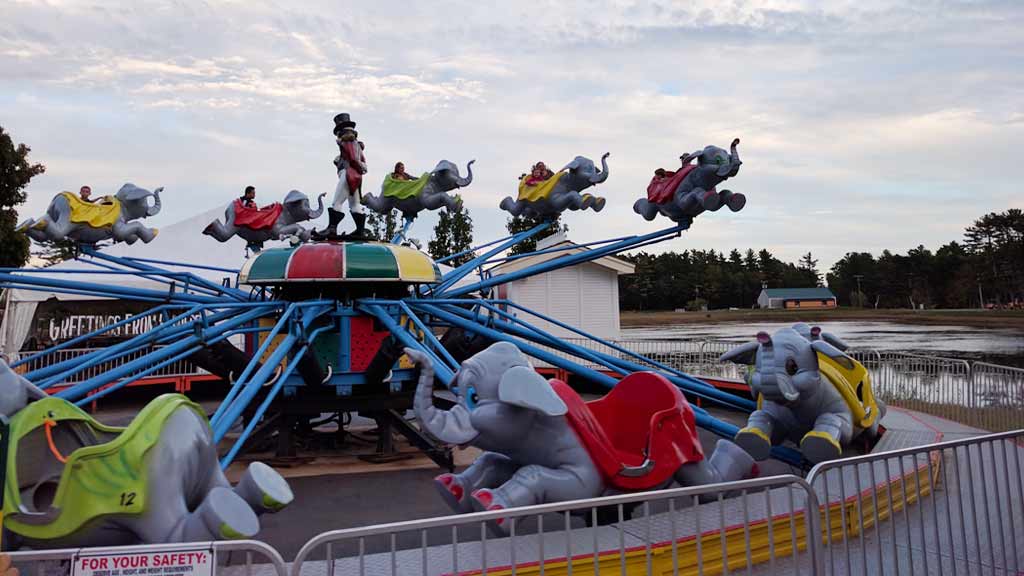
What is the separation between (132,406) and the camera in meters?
15.9

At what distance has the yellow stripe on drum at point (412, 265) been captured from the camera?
8.34 m

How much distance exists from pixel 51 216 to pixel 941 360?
13.8m

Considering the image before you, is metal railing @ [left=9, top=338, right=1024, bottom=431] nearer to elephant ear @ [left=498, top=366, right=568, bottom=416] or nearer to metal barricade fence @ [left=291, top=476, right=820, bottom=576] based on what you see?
metal barricade fence @ [left=291, top=476, right=820, bottom=576]

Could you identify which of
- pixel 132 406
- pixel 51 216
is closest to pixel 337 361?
pixel 51 216

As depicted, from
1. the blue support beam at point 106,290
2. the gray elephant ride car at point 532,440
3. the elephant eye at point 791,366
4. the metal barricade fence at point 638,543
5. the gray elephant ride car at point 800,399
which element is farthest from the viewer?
the elephant eye at point 791,366

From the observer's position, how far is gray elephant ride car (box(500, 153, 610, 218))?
31.5 ft

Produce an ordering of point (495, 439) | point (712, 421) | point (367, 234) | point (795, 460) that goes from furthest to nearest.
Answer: point (367, 234)
point (795, 460)
point (712, 421)
point (495, 439)

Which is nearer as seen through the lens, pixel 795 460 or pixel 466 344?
pixel 795 460

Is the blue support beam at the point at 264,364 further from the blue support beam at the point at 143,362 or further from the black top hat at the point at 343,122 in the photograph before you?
the black top hat at the point at 343,122

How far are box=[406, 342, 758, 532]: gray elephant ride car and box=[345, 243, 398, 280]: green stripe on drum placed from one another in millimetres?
3125

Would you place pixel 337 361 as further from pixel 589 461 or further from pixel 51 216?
pixel 589 461

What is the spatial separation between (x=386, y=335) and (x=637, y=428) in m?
3.77

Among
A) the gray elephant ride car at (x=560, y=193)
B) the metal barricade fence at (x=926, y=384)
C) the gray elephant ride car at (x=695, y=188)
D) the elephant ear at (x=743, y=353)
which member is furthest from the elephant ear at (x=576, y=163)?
the metal barricade fence at (x=926, y=384)

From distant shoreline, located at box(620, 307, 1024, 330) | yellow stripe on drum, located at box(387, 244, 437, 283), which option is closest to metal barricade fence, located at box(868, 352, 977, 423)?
yellow stripe on drum, located at box(387, 244, 437, 283)
